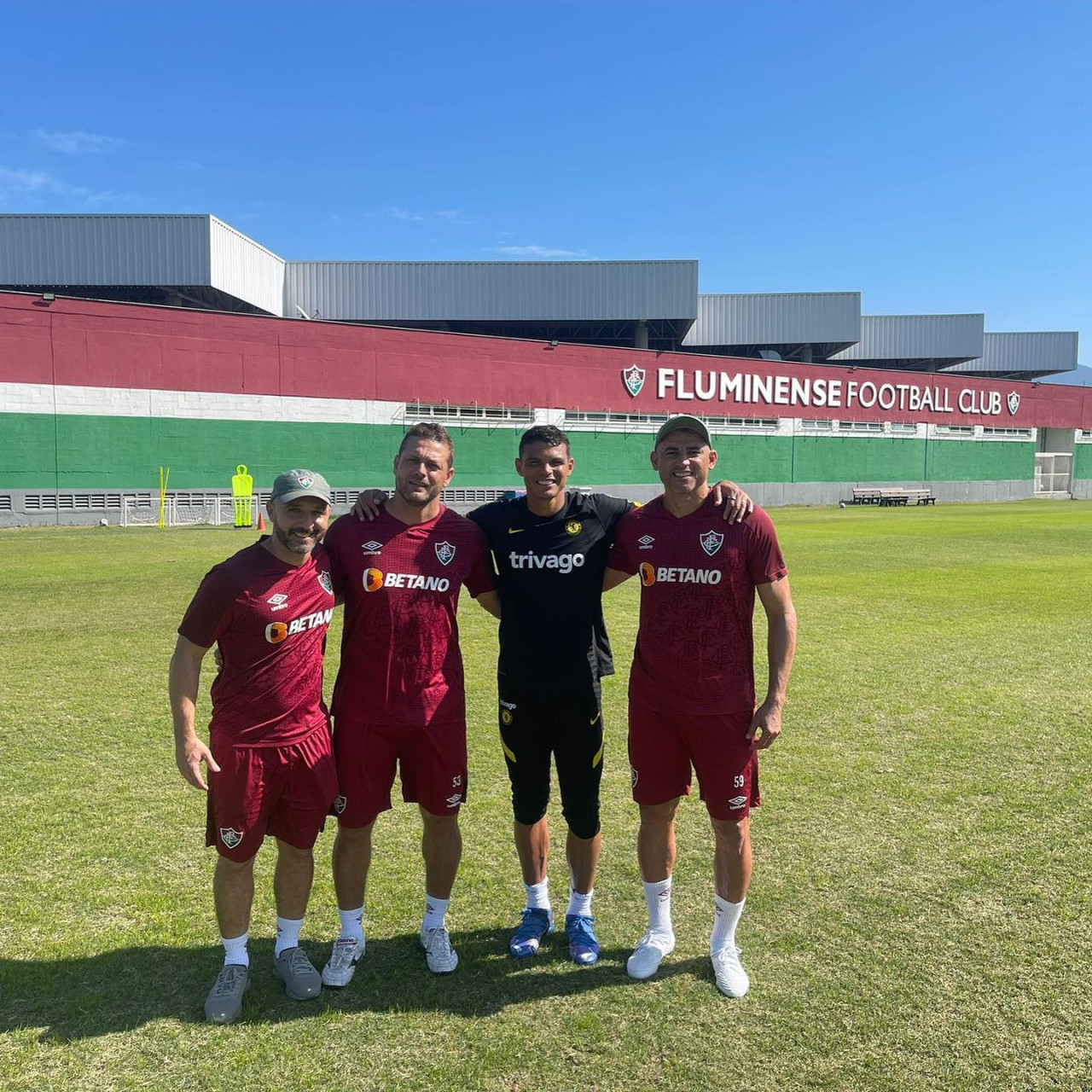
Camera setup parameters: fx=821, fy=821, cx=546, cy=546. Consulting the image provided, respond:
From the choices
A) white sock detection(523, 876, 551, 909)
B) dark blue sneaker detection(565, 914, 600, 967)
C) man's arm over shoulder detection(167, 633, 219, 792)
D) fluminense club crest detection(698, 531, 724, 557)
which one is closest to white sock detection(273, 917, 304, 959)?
man's arm over shoulder detection(167, 633, 219, 792)

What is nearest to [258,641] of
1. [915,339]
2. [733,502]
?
[733,502]

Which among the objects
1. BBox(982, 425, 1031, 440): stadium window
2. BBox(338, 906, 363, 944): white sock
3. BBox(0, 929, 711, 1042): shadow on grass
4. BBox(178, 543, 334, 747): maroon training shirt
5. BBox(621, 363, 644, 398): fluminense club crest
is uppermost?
BBox(621, 363, 644, 398): fluminense club crest

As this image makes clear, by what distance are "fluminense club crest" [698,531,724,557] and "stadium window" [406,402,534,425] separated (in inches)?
1278

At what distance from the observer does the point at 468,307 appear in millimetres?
46625

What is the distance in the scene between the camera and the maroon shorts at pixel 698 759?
3.43 meters

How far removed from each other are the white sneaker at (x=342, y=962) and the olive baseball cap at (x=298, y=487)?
1.81 meters

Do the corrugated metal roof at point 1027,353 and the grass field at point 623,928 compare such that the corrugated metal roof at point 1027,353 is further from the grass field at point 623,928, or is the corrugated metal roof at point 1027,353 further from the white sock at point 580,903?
the white sock at point 580,903

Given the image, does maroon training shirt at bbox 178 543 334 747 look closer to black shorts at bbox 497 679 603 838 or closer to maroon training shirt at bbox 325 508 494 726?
maroon training shirt at bbox 325 508 494 726

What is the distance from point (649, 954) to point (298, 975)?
141 cm

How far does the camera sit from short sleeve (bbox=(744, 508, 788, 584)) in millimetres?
3424

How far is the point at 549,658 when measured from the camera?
366 cm

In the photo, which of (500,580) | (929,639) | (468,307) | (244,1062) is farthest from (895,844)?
(468,307)

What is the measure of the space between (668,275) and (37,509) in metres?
33.9

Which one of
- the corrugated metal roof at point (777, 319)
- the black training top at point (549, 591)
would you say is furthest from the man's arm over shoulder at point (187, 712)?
the corrugated metal roof at point (777, 319)
